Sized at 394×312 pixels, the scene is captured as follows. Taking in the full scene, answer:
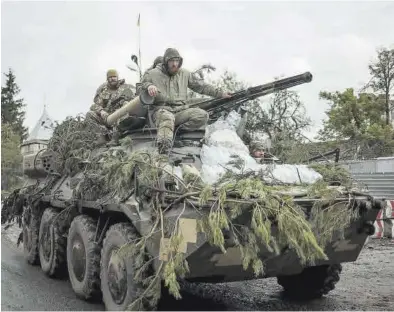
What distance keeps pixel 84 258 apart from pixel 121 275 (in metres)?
1.26

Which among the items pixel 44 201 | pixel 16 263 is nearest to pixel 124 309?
pixel 44 201

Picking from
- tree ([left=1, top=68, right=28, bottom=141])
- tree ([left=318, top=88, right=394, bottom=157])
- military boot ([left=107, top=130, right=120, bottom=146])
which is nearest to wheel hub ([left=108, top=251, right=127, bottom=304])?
military boot ([left=107, top=130, right=120, bottom=146])

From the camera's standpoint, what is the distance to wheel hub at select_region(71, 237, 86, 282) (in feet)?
22.1

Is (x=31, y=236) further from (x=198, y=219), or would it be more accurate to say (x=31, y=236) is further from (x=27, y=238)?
(x=198, y=219)

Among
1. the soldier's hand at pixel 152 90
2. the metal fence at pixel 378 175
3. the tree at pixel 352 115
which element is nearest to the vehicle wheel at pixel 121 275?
the soldier's hand at pixel 152 90

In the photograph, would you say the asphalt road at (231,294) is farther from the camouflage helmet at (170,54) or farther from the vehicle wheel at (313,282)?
the camouflage helmet at (170,54)

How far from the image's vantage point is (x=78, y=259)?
6.84 meters

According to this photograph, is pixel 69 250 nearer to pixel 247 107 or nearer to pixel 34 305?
pixel 34 305

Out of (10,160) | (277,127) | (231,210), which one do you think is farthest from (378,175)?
(10,160)

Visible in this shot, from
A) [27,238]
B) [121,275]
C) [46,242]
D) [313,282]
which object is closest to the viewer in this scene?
[121,275]

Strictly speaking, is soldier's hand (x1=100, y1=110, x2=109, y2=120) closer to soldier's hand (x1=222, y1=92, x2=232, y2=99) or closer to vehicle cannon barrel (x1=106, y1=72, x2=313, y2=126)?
vehicle cannon barrel (x1=106, y1=72, x2=313, y2=126)

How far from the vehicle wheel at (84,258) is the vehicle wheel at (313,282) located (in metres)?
2.24

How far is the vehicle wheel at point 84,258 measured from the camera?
6371 millimetres

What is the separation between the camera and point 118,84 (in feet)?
31.1
